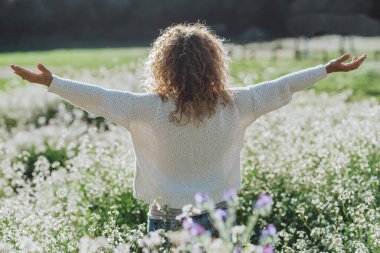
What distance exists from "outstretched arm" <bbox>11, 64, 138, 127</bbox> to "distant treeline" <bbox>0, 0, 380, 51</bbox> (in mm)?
30371

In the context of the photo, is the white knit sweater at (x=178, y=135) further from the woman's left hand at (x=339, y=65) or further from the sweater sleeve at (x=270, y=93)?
the woman's left hand at (x=339, y=65)

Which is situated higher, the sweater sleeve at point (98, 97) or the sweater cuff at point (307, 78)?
the sweater cuff at point (307, 78)

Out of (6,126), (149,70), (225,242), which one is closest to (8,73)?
(6,126)

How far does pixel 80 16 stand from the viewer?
138 ft

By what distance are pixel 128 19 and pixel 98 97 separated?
3946 cm

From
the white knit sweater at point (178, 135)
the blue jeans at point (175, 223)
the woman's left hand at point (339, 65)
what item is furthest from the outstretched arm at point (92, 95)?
the woman's left hand at point (339, 65)

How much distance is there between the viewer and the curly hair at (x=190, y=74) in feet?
11.4

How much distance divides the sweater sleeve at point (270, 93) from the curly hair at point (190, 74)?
0.13m

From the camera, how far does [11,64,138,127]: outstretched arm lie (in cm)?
348

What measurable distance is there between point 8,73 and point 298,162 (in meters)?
15.6

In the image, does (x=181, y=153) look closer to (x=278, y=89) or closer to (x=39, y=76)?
(x=278, y=89)

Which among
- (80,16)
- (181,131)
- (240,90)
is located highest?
(80,16)

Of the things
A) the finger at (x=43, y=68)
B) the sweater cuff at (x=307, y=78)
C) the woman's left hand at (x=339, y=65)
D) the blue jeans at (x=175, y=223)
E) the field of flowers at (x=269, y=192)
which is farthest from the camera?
the field of flowers at (x=269, y=192)

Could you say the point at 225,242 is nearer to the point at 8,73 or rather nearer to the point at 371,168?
the point at 371,168
